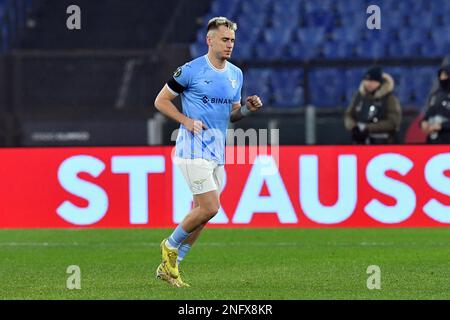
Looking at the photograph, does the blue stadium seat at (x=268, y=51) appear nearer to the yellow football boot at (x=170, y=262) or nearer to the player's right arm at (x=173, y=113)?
the player's right arm at (x=173, y=113)

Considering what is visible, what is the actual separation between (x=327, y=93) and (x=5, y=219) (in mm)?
7283

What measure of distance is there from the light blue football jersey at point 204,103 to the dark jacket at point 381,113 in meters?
6.97

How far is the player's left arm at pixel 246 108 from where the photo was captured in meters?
10.4

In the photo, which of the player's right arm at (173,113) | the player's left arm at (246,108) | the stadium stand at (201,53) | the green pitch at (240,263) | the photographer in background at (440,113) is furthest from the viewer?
the stadium stand at (201,53)

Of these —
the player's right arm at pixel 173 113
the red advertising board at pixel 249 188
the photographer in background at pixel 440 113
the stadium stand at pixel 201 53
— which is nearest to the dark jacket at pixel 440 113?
the photographer in background at pixel 440 113

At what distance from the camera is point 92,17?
2572cm

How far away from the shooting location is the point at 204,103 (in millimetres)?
10484

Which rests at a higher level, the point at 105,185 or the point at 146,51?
the point at 146,51

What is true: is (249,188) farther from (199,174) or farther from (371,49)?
(371,49)

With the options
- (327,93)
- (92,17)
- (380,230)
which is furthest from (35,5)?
(380,230)

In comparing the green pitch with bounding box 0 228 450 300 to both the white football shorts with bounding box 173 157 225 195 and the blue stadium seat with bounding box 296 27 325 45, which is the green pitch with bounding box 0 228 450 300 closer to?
the white football shorts with bounding box 173 157 225 195

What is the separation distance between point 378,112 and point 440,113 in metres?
0.81
